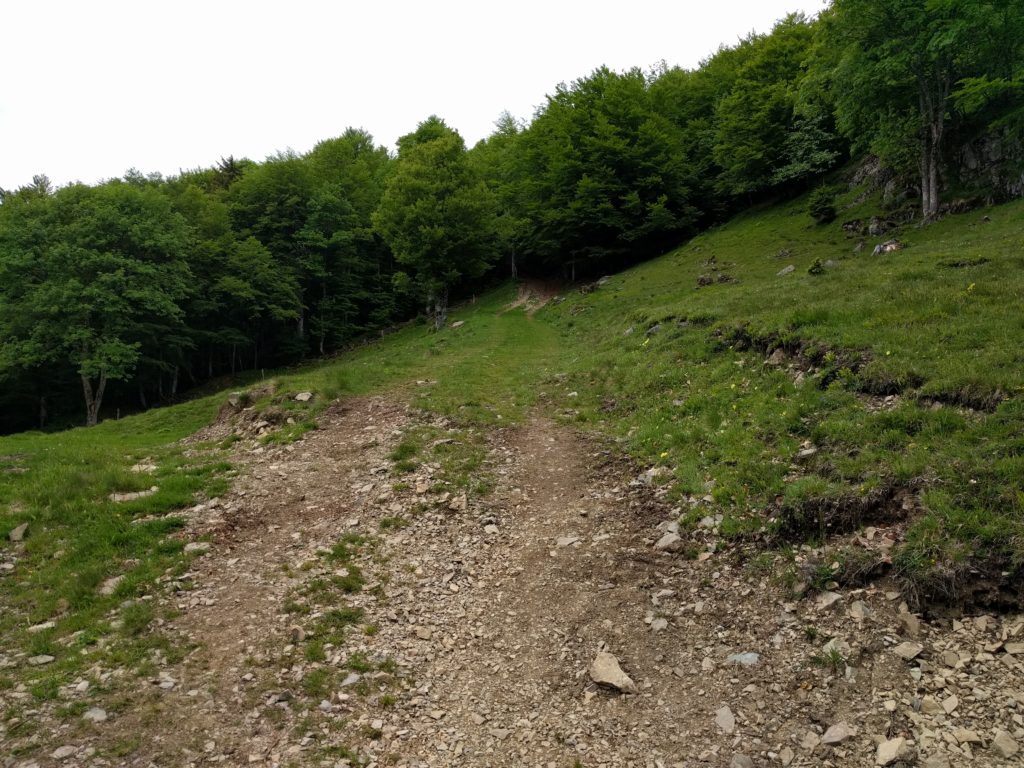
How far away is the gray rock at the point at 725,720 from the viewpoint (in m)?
6.05

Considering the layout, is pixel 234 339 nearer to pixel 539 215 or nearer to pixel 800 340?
pixel 539 215

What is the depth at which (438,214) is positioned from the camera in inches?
1718

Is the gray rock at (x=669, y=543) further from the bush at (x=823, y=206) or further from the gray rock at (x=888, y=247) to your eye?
the bush at (x=823, y=206)

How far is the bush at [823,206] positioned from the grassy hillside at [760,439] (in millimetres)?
14152

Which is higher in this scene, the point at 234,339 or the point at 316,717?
the point at 234,339

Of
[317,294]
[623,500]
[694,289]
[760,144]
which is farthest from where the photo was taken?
[317,294]

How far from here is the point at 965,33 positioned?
25.0 metres

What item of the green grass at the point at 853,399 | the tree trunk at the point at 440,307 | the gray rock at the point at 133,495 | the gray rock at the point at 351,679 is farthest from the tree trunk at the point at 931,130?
the gray rock at the point at 133,495

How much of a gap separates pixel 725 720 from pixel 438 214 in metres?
42.4

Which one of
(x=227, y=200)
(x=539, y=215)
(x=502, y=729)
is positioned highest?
(x=227, y=200)

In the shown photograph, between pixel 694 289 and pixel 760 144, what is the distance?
87.0ft

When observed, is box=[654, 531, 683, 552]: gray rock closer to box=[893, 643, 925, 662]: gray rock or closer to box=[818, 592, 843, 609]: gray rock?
box=[818, 592, 843, 609]: gray rock

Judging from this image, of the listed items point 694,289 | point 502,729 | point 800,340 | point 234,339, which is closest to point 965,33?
point 694,289

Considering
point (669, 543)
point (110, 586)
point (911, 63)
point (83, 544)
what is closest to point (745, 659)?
point (669, 543)
